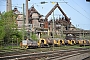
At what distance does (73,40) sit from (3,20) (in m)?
29.4

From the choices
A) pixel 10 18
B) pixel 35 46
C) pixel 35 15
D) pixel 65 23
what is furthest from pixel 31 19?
pixel 35 46

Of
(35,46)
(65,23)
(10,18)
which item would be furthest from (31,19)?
(35,46)

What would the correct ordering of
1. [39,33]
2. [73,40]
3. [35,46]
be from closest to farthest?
[35,46]
[73,40]
[39,33]

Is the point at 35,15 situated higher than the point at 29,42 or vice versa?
the point at 35,15

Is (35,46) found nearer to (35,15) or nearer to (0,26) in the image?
(0,26)

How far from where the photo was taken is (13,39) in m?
63.2

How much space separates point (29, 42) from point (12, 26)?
17385 millimetres

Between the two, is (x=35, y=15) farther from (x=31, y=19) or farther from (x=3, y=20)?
(x=3, y=20)

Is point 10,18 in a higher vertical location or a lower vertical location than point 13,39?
higher

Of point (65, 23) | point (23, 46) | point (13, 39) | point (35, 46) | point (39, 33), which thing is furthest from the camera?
point (65, 23)

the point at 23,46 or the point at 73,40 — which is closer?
the point at 23,46

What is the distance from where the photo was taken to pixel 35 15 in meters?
142

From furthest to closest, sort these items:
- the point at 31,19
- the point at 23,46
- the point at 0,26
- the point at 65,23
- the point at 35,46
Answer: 1. the point at 65,23
2. the point at 31,19
3. the point at 0,26
4. the point at 35,46
5. the point at 23,46

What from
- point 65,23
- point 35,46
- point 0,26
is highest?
point 65,23
